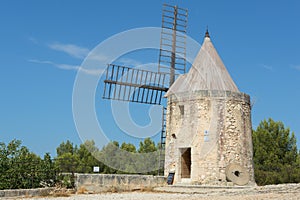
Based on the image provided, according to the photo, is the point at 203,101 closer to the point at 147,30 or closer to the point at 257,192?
the point at 147,30

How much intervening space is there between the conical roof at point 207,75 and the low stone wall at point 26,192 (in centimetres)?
600

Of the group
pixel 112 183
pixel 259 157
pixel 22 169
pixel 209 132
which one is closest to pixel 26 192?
pixel 22 169

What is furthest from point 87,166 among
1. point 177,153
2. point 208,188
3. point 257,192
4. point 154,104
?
point 257,192

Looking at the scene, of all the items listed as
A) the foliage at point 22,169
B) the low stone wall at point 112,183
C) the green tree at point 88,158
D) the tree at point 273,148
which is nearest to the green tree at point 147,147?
the green tree at point 88,158

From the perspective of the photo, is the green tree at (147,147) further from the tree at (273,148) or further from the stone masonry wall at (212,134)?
the stone masonry wall at (212,134)

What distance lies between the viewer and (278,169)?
21.9 meters

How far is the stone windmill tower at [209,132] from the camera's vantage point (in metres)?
13.0

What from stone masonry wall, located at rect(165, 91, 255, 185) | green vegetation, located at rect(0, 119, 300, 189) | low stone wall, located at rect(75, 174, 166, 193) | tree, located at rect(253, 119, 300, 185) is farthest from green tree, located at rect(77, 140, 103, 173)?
low stone wall, located at rect(75, 174, 166, 193)

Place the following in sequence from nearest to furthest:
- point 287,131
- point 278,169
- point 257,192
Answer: point 257,192 < point 278,169 < point 287,131

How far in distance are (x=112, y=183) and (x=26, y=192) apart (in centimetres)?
285

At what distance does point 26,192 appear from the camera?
981cm

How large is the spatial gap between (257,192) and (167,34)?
9.31 metres

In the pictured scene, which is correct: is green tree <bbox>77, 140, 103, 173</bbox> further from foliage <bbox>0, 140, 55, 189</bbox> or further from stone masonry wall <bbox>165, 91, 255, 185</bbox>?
foliage <bbox>0, 140, 55, 189</bbox>

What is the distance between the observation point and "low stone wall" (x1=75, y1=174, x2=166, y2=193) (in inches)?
450
